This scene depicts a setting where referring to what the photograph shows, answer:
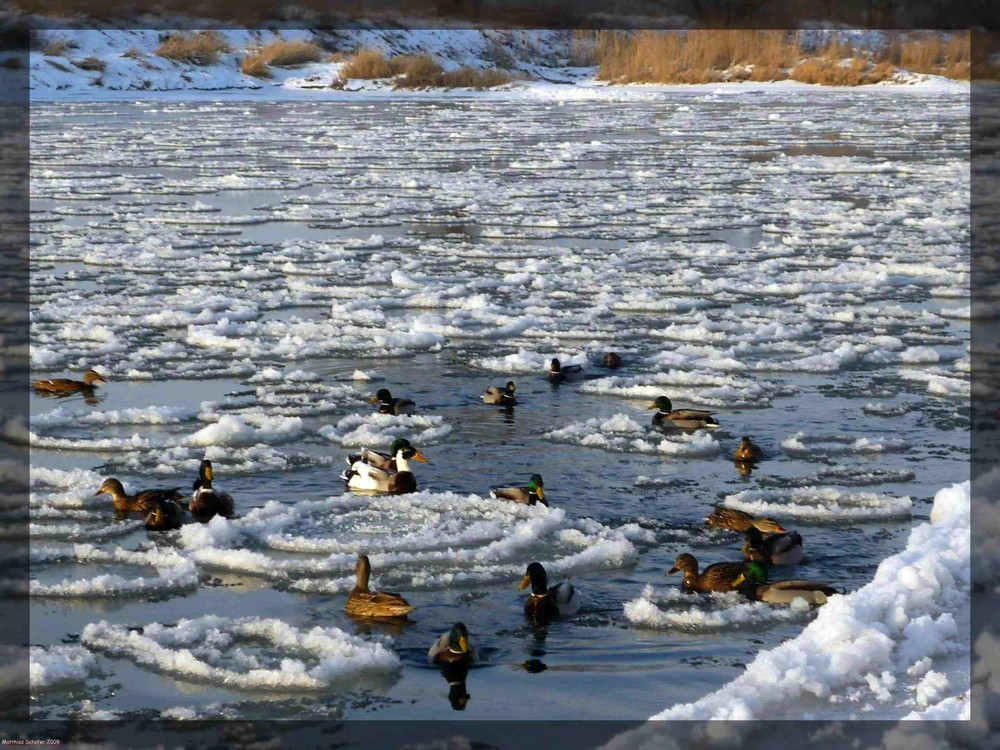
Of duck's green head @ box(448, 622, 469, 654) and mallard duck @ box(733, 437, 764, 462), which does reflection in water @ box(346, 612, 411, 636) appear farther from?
mallard duck @ box(733, 437, 764, 462)

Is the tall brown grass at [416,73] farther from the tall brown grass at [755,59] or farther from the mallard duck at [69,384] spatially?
the mallard duck at [69,384]

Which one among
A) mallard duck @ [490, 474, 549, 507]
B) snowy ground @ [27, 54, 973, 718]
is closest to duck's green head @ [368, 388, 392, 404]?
snowy ground @ [27, 54, 973, 718]

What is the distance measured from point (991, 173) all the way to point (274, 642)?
663 inches

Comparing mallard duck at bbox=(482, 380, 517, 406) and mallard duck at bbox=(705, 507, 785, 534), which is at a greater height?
mallard duck at bbox=(482, 380, 517, 406)

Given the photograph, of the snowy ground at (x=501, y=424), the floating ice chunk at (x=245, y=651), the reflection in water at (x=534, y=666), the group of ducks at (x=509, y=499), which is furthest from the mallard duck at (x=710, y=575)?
the floating ice chunk at (x=245, y=651)

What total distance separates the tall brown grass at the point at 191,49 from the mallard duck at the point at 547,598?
40.9 meters

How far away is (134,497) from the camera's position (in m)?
7.58

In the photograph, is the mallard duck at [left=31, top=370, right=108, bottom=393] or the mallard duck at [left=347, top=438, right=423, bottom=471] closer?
the mallard duck at [left=347, top=438, right=423, bottom=471]

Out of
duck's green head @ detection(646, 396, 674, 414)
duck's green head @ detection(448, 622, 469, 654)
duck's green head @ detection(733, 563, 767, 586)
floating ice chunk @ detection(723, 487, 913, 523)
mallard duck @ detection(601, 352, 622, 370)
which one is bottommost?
duck's green head @ detection(448, 622, 469, 654)

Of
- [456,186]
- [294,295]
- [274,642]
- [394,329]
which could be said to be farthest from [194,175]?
[274,642]

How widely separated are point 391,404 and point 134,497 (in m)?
2.13

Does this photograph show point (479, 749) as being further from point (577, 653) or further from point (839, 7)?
point (839, 7)

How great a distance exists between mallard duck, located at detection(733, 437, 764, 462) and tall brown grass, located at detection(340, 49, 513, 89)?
124ft

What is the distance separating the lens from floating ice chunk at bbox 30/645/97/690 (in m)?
5.43
